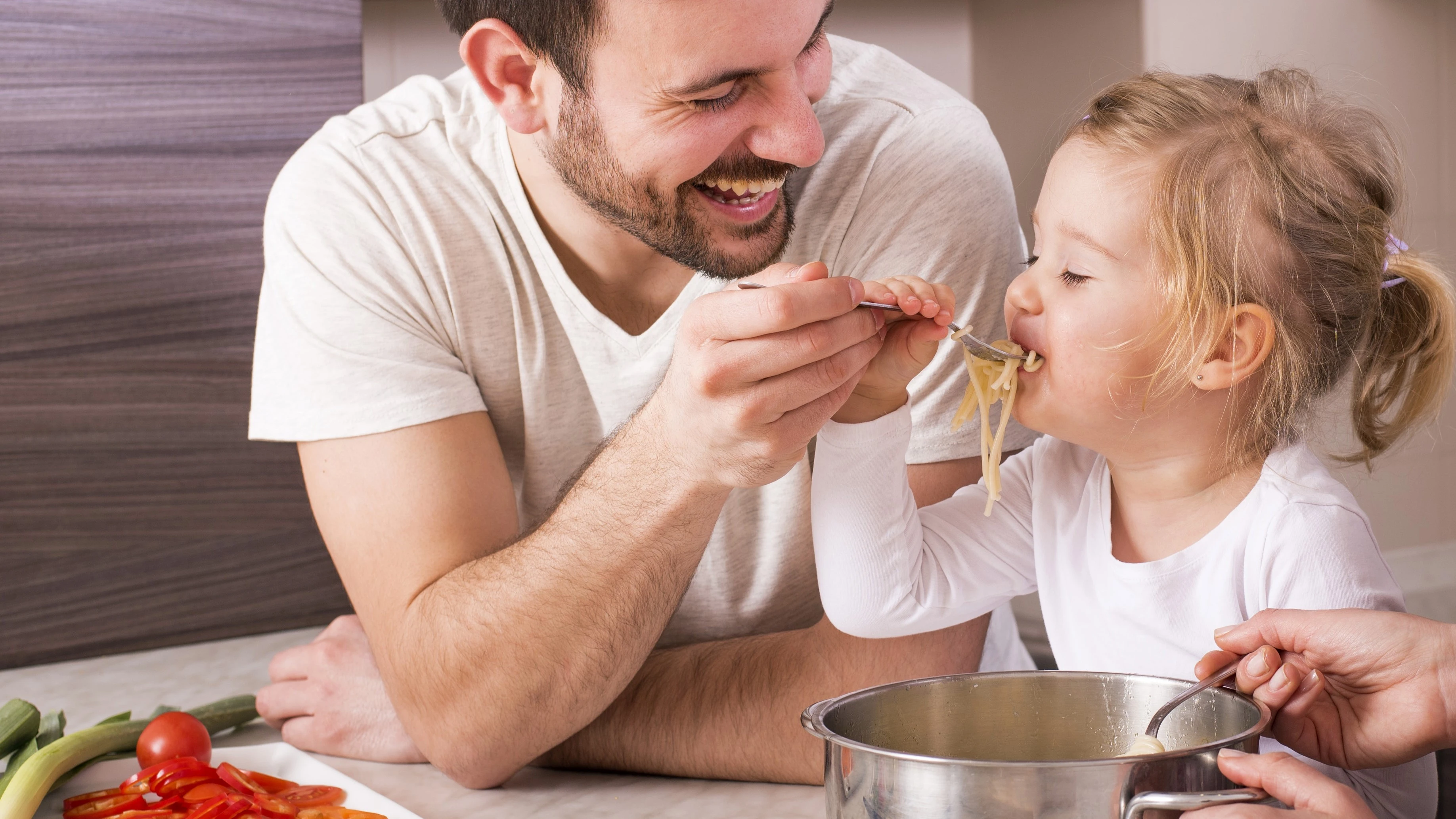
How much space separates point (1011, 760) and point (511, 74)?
0.95 meters

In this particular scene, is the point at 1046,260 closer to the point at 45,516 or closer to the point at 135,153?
the point at 135,153

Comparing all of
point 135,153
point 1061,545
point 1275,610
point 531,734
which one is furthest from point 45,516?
point 1275,610

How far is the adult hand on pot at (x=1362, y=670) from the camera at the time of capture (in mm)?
821

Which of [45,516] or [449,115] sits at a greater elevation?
[449,115]

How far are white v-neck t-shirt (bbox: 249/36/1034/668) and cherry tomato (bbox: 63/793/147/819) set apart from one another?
0.38 metres

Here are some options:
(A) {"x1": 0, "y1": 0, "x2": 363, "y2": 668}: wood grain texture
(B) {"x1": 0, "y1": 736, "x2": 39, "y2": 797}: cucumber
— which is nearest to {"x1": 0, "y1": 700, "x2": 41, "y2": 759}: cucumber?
(B) {"x1": 0, "y1": 736, "x2": 39, "y2": 797}: cucumber

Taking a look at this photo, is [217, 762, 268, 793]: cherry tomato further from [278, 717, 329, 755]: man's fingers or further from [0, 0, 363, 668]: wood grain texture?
[0, 0, 363, 668]: wood grain texture

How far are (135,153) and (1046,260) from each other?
145 centimetres

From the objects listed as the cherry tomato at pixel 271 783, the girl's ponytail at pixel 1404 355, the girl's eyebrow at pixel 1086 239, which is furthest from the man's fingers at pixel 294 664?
the girl's ponytail at pixel 1404 355

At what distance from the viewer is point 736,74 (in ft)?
3.92

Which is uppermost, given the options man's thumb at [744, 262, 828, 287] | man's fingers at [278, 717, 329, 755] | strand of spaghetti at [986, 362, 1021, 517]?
man's thumb at [744, 262, 828, 287]

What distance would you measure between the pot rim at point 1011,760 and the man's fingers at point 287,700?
0.81 m

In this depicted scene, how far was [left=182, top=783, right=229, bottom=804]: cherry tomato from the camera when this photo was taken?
1100 millimetres

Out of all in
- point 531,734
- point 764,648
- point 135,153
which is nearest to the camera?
point 531,734
